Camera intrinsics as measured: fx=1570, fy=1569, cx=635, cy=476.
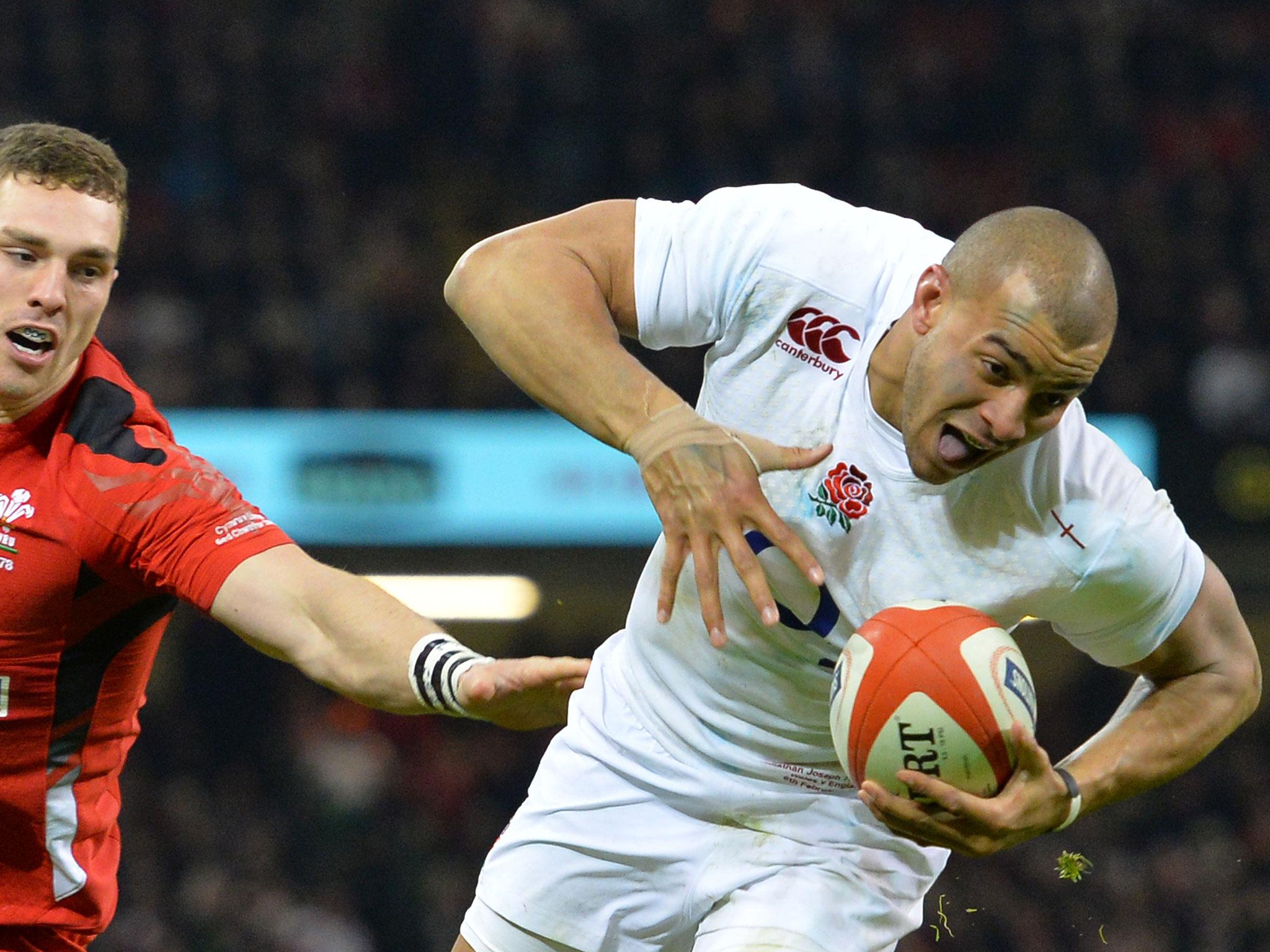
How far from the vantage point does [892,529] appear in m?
3.10

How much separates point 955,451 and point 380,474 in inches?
→ 289

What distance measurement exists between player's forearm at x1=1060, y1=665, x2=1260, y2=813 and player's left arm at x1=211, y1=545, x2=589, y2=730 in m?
1.14

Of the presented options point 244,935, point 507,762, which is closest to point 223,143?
point 507,762

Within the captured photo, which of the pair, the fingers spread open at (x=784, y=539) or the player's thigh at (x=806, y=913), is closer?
the fingers spread open at (x=784, y=539)

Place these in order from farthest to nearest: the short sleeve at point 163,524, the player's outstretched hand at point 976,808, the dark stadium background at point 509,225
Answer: the dark stadium background at point 509,225 < the short sleeve at point 163,524 < the player's outstretched hand at point 976,808

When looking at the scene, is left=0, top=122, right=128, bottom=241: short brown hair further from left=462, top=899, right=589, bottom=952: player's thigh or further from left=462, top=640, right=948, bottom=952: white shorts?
left=462, top=899, right=589, bottom=952: player's thigh

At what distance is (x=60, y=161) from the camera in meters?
3.14

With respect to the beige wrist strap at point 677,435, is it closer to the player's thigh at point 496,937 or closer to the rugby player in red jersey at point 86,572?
the rugby player in red jersey at point 86,572

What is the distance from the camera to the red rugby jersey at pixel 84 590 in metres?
2.91

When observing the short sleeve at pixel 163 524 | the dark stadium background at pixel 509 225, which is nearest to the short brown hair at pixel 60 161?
the short sleeve at pixel 163 524

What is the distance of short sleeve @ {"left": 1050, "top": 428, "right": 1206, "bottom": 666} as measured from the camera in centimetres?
306

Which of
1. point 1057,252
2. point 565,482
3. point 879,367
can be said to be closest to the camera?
point 1057,252

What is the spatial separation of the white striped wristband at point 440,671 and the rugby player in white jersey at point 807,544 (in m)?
0.37

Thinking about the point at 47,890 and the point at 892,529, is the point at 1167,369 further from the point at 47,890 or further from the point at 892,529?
the point at 47,890
